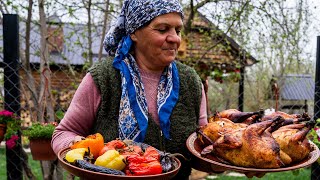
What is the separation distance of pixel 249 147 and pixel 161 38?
638mm

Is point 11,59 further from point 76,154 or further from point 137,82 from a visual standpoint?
point 76,154

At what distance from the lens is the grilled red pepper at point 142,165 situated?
1.40 m

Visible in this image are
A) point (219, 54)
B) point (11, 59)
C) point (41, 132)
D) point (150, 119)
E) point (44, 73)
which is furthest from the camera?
point (219, 54)

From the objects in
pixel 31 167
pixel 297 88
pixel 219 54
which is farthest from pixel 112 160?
pixel 297 88

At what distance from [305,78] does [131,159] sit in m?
7.77

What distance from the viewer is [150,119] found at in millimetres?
1891

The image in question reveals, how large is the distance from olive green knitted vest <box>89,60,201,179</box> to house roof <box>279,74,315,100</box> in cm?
670

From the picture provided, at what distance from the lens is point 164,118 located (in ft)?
6.15

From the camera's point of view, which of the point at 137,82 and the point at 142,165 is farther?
the point at 137,82

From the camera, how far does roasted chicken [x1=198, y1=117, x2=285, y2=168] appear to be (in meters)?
1.53

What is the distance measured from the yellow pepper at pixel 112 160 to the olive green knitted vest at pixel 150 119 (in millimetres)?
434

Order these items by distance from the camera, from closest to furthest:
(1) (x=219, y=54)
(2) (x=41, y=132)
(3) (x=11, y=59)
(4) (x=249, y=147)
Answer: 1. (4) (x=249, y=147)
2. (2) (x=41, y=132)
3. (3) (x=11, y=59)
4. (1) (x=219, y=54)

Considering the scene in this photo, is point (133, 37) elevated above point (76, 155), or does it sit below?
above

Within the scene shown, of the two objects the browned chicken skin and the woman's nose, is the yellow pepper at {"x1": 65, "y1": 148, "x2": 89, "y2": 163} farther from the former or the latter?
the browned chicken skin
